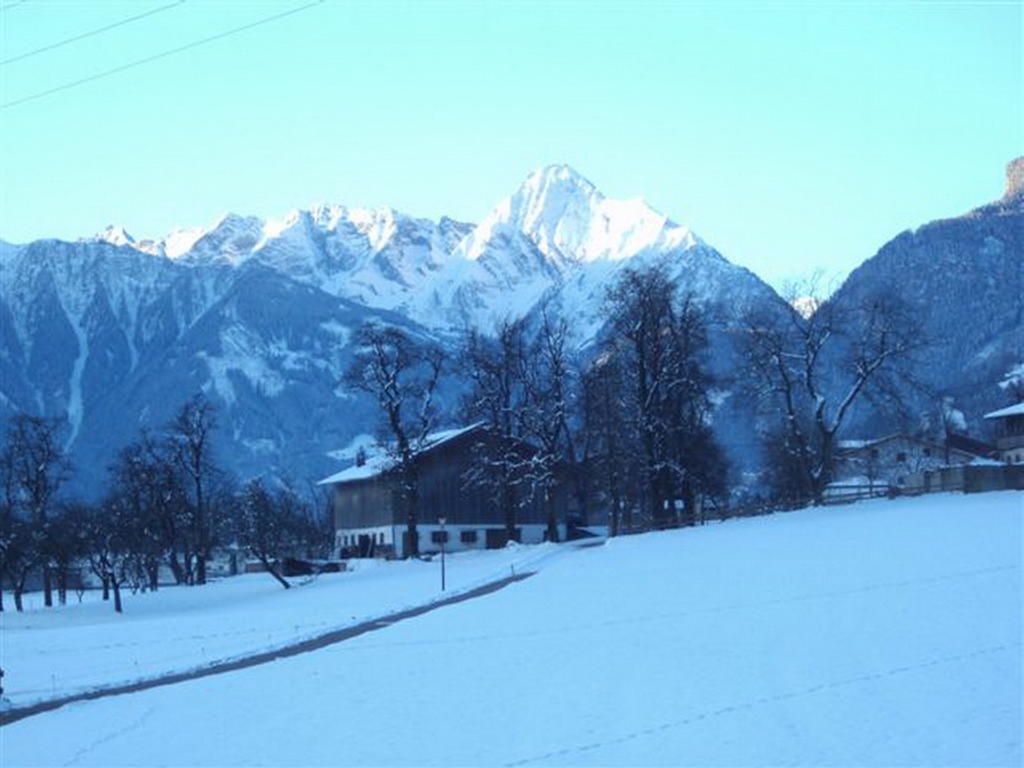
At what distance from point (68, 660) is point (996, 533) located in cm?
3255

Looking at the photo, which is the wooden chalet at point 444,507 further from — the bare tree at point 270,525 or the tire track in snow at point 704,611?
the tire track in snow at point 704,611

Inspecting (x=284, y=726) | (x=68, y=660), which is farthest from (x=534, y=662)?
(x=68, y=660)

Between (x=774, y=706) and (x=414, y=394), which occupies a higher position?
(x=414, y=394)

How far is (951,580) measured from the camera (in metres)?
34.7

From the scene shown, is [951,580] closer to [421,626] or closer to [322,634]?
[421,626]

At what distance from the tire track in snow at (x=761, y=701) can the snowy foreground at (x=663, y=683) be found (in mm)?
77

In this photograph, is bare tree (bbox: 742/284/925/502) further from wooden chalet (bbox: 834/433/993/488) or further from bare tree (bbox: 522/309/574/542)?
wooden chalet (bbox: 834/433/993/488)

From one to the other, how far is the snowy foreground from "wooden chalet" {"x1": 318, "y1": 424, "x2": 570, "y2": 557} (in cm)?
4506

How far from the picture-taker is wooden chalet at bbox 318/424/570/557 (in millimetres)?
91188

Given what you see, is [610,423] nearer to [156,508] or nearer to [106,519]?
[156,508]

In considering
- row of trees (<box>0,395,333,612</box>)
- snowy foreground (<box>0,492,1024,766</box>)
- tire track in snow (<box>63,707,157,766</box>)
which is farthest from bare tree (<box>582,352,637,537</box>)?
tire track in snow (<box>63,707,157,766</box>)

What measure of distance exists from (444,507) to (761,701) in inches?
2699

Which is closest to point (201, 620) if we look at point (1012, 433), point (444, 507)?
point (444, 507)

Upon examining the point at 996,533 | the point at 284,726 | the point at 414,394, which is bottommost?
the point at 284,726
